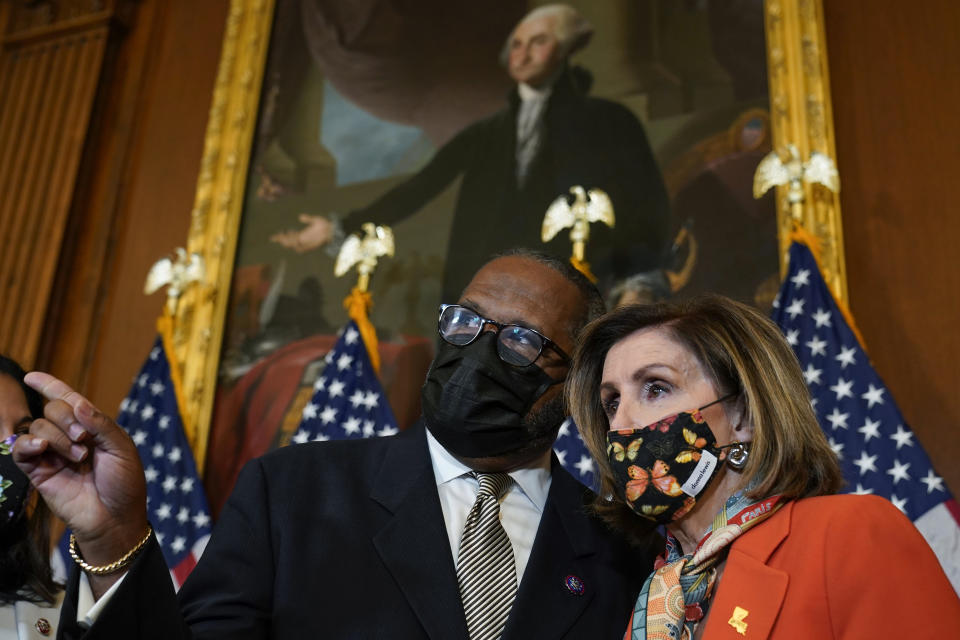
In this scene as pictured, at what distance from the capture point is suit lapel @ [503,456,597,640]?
7.69ft

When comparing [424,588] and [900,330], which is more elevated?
[900,330]

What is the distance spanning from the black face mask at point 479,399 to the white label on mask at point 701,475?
1.90 feet

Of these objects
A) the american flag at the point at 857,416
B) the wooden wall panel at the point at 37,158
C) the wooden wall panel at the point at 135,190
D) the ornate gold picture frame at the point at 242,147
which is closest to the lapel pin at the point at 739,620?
the american flag at the point at 857,416

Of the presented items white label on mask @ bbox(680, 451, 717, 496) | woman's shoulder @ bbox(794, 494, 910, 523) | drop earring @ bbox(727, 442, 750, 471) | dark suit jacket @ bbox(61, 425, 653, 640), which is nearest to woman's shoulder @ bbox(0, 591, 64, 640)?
dark suit jacket @ bbox(61, 425, 653, 640)

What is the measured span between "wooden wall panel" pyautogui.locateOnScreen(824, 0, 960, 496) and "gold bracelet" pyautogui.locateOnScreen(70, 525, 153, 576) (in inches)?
161

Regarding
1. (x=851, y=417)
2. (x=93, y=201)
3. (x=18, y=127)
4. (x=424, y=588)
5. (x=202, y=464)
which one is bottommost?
(x=202, y=464)

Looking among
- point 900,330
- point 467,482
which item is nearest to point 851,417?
point 900,330

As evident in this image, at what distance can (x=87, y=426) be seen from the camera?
1764 millimetres

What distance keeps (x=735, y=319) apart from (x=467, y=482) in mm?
845

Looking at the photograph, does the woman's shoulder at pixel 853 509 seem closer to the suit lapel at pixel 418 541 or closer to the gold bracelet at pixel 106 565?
the suit lapel at pixel 418 541

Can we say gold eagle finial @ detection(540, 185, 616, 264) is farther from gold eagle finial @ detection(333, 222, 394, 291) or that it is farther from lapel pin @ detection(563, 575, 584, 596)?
lapel pin @ detection(563, 575, 584, 596)

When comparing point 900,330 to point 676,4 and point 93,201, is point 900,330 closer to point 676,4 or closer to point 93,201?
point 676,4

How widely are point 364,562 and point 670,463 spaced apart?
784 millimetres

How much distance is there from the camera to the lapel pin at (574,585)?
2.46m
